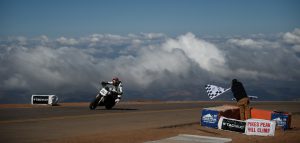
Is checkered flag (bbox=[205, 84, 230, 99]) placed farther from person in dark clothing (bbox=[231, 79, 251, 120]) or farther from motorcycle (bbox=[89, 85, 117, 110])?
person in dark clothing (bbox=[231, 79, 251, 120])

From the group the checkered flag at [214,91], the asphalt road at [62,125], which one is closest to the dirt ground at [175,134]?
the asphalt road at [62,125]

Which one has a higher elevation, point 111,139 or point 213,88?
point 213,88

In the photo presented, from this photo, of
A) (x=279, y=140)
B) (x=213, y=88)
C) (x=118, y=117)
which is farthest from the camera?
(x=213, y=88)

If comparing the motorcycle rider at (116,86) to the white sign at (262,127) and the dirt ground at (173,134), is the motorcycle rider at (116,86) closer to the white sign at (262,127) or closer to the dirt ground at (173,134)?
the dirt ground at (173,134)

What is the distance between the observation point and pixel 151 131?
1853 centimetres

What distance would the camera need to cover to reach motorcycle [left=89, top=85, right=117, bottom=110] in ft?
96.9

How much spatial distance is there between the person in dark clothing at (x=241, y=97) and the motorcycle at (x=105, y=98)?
391 inches

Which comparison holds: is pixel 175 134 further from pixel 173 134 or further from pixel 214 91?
pixel 214 91

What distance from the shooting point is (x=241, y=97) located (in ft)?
69.2

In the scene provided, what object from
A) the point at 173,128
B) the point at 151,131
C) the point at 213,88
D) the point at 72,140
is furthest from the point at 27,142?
the point at 213,88

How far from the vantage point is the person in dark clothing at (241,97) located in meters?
20.8

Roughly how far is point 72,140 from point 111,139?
1.16m

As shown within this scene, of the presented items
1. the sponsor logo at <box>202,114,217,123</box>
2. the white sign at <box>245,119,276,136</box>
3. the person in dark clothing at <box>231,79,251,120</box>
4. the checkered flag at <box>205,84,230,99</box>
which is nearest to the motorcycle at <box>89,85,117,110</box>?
the checkered flag at <box>205,84,230,99</box>

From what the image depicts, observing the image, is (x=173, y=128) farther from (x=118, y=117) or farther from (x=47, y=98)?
(x=47, y=98)
